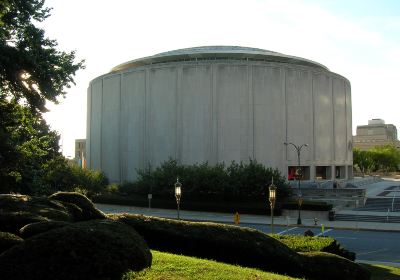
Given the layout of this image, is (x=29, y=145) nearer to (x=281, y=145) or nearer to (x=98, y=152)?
(x=281, y=145)

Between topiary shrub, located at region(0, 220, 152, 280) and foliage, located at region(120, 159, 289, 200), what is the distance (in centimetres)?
3876

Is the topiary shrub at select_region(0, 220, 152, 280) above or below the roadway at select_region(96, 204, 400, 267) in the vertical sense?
above

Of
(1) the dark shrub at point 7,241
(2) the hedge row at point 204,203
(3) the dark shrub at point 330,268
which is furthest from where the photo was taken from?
(2) the hedge row at point 204,203

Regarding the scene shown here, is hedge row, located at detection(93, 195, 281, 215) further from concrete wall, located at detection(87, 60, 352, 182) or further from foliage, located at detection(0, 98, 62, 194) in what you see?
foliage, located at detection(0, 98, 62, 194)

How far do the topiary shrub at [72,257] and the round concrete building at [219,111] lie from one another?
54988 millimetres

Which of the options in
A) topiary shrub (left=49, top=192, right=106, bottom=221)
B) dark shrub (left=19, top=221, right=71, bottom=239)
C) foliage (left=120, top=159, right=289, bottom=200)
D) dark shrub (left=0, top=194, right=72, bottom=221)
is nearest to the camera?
dark shrub (left=19, top=221, right=71, bottom=239)

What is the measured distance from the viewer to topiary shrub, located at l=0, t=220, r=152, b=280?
635 cm

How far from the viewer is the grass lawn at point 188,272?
7.02 meters

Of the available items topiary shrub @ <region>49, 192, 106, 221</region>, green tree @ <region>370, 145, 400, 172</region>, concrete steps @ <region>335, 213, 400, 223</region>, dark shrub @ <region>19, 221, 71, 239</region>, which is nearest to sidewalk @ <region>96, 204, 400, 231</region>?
concrete steps @ <region>335, 213, 400, 223</region>

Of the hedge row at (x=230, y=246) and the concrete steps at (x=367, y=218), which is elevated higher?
the hedge row at (x=230, y=246)

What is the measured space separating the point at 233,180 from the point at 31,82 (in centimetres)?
3245

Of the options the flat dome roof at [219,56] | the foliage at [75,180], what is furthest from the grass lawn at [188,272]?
the flat dome roof at [219,56]

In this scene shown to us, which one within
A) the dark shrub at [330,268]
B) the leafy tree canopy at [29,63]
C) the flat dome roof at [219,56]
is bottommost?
the dark shrub at [330,268]

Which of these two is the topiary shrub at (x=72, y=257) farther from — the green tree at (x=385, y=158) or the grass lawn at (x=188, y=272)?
the green tree at (x=385, y=158)
